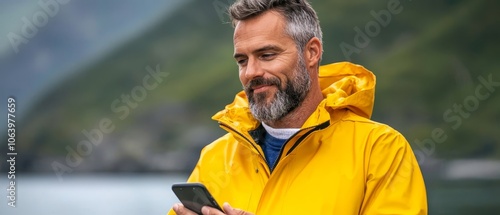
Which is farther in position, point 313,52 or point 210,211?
point 313,52

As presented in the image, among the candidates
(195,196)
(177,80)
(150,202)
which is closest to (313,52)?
(195,196)

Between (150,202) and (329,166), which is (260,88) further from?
(150,202)

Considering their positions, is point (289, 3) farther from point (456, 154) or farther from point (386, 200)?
point (456, 154)

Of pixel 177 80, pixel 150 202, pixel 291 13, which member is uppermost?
pixel 177 80

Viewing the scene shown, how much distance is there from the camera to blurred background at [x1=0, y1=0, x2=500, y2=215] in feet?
201

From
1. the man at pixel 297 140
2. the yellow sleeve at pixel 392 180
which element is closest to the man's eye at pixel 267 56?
the man at pixel 297 140

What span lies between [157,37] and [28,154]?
74.1ft

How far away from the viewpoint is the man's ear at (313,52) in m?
3.01

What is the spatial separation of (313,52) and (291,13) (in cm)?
18

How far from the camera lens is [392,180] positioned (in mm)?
2705

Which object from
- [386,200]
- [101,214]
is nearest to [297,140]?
[386,200]

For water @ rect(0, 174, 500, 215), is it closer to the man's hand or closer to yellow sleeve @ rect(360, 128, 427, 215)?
the man's hand

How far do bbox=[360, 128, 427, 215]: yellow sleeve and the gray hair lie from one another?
47cm

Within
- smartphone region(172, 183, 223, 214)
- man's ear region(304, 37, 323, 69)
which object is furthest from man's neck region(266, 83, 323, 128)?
smartphone region(172, 183, 223, 214)
